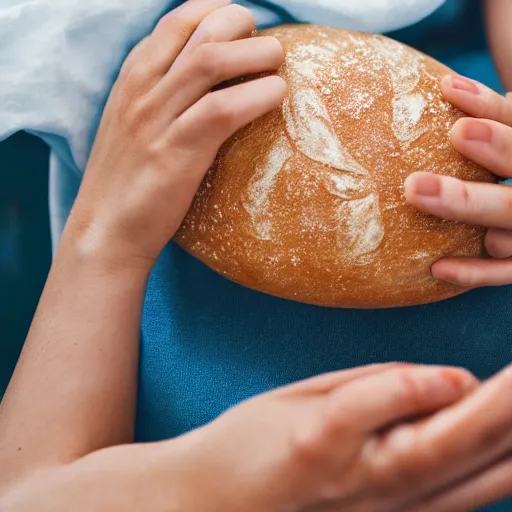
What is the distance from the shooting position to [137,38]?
0.63 metres

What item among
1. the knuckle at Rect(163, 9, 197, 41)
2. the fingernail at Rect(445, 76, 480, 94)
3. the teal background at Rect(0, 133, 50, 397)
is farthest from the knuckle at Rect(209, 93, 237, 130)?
the teal background at Rect(0, 133, 50, 397)

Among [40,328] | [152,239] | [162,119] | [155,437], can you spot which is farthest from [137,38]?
[155,437]

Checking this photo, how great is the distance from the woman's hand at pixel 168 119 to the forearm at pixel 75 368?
4 cm

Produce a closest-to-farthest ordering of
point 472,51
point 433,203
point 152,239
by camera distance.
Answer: point 433,203
point 152,239
point 472,51

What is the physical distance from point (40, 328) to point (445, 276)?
461 millimetres

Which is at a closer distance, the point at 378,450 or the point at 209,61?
the point at 378,450

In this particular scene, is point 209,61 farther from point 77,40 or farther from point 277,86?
point 77,40

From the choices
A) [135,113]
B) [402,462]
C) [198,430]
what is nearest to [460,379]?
[402,462]

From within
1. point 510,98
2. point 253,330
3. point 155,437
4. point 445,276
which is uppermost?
point 510,98

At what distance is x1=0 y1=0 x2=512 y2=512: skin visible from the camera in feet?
1.06

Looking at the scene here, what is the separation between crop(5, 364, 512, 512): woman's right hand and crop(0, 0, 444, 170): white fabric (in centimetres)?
46

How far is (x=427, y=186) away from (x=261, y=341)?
0.30 meters

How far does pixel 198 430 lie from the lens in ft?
1.32

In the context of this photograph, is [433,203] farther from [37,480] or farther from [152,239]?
[37,480]
